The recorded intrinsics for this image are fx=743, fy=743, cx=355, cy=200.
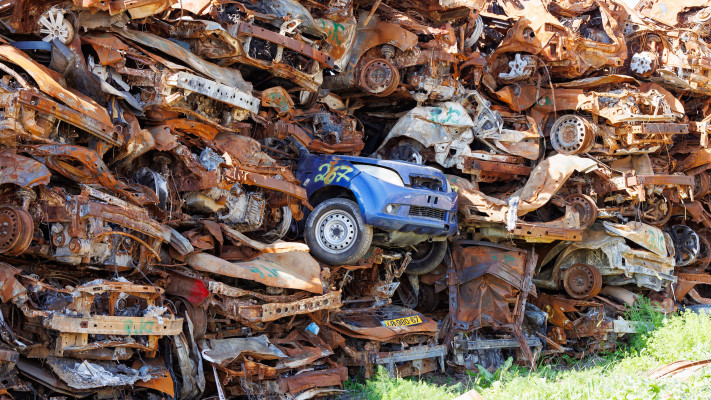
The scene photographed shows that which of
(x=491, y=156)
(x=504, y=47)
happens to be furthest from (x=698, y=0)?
(x=491, y=156)

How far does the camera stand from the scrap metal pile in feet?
25.3

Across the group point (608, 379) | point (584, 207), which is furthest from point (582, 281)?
point (608, 379)

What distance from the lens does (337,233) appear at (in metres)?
10.9

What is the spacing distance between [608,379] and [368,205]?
4.05 m

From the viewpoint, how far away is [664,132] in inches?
606

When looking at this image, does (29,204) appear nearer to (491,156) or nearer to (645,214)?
(491,156)

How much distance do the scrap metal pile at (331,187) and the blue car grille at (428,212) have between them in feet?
0.12

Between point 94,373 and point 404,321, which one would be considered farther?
point 404,321

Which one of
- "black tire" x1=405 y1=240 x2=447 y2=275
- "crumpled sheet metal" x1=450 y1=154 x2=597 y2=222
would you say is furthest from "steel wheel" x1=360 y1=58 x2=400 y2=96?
"black tire" x1=405 y1=240 x2=447 y2=275

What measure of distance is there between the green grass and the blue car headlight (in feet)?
8.92

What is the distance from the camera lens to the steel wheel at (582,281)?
1420cm

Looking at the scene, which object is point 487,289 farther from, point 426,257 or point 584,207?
point 584,207

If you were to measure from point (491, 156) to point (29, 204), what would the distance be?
8.62 meters

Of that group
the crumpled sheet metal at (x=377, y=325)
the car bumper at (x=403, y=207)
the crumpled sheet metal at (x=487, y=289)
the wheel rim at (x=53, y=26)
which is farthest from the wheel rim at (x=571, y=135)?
the wheel rim at (x=53, y=26)
